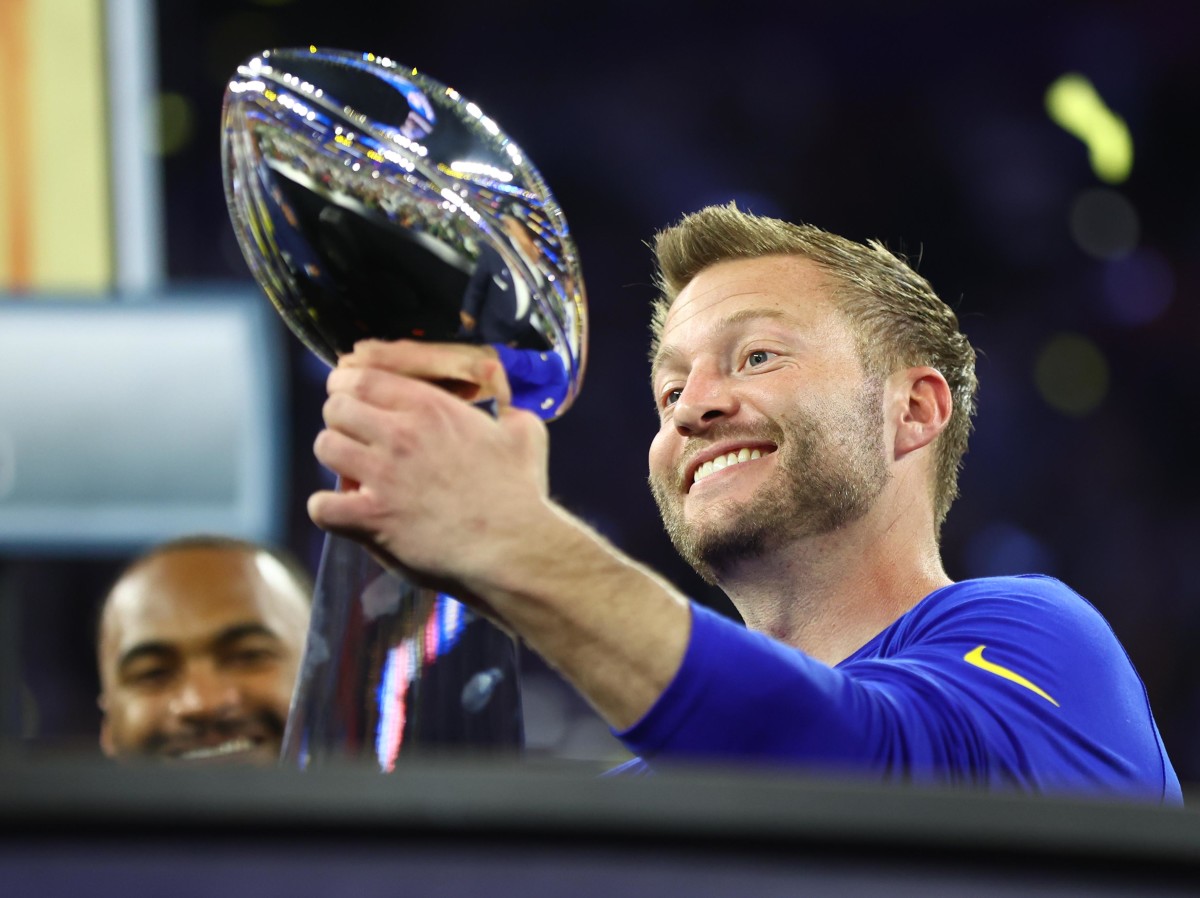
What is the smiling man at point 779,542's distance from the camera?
0.66m

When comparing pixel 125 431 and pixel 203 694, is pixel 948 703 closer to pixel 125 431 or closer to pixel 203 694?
pixel 203 694

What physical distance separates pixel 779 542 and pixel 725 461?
9 centimetres

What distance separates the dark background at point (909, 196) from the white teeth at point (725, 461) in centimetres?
257

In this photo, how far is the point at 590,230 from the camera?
424 cm

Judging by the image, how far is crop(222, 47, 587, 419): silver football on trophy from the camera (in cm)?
67

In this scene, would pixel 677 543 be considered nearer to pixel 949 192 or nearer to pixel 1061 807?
pixel 1061 807

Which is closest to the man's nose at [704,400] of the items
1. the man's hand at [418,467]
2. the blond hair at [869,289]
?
the blond hair at [869,289]

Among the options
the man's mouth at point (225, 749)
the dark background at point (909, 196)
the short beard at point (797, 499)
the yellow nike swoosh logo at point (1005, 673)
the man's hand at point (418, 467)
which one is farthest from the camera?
the dark background at point (909, 196)

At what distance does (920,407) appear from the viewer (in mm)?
1515

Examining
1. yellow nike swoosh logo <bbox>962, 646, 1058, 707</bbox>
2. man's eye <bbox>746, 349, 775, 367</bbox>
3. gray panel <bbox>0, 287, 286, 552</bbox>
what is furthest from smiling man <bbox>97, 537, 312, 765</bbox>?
gray panel <bbox>0, 287, 286, 552</bbox>

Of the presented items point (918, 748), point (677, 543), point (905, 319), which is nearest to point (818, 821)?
point (918, 748)

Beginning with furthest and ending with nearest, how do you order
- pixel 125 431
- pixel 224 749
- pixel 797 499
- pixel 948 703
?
pixel 125 431 → pixel 224 749 → pixel 797 499 → pixel 948 703

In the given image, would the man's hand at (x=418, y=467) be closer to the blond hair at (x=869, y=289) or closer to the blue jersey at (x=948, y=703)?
the blue jersey at (x=948, y=703)

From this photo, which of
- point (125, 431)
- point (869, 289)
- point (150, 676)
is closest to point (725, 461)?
point (869, 289)
